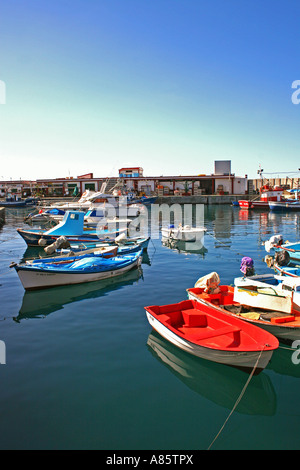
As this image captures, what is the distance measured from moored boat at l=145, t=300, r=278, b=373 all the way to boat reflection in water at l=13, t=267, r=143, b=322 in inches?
209

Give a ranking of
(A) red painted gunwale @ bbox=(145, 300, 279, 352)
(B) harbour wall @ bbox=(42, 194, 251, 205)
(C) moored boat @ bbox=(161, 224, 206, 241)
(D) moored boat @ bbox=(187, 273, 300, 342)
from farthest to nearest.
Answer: (B) harbour wall @ bbox=(42, 194, 251, 205) → (C) moored boat @ bbox=(161, 224, 206, 241) → (D) moored boat @ bbox=(187, 273, 300, 342) → (A) red painted gunwale @ bbox=(145, 300, 279, 352)

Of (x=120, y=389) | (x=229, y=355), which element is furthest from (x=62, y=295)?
(x=229, y=355)

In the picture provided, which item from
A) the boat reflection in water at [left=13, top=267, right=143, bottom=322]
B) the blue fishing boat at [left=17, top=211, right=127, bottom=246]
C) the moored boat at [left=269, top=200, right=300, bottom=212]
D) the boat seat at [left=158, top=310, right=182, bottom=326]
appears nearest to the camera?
the boat seat at [left=158, top=310, right=182, bottom=326]

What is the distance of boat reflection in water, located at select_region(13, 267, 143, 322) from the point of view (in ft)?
44.4

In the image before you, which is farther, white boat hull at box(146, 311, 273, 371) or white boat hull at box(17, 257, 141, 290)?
white boat hull at box(17, 257, 141, 290)

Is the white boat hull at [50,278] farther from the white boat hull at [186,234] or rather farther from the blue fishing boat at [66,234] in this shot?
the white boat hull at [186,234]

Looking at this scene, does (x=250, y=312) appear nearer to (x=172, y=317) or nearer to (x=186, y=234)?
(x=172, y=317)

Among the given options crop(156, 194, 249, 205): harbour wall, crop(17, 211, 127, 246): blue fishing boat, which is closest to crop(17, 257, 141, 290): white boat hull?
crop(17, 211, 127, 246): blue fishing boat

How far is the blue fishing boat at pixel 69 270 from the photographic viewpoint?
51.7ft

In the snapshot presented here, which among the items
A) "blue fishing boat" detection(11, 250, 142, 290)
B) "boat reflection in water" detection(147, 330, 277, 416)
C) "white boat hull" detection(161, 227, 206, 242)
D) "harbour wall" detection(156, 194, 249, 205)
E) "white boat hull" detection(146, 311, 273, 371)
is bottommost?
"boat reflection in water" detection(147, 330, 277, 416)

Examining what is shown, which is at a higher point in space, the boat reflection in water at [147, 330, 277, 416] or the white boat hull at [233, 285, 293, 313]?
the white boat hull at [233, 285, 293, 313]

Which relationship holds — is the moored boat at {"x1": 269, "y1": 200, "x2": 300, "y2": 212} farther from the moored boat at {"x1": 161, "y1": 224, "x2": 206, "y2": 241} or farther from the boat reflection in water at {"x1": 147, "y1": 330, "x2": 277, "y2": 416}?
the boat reflection in water at {"x1": 147, "y1": 330, "x2": 277, "y2": 416}

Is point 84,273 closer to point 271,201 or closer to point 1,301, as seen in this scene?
point 1,301
